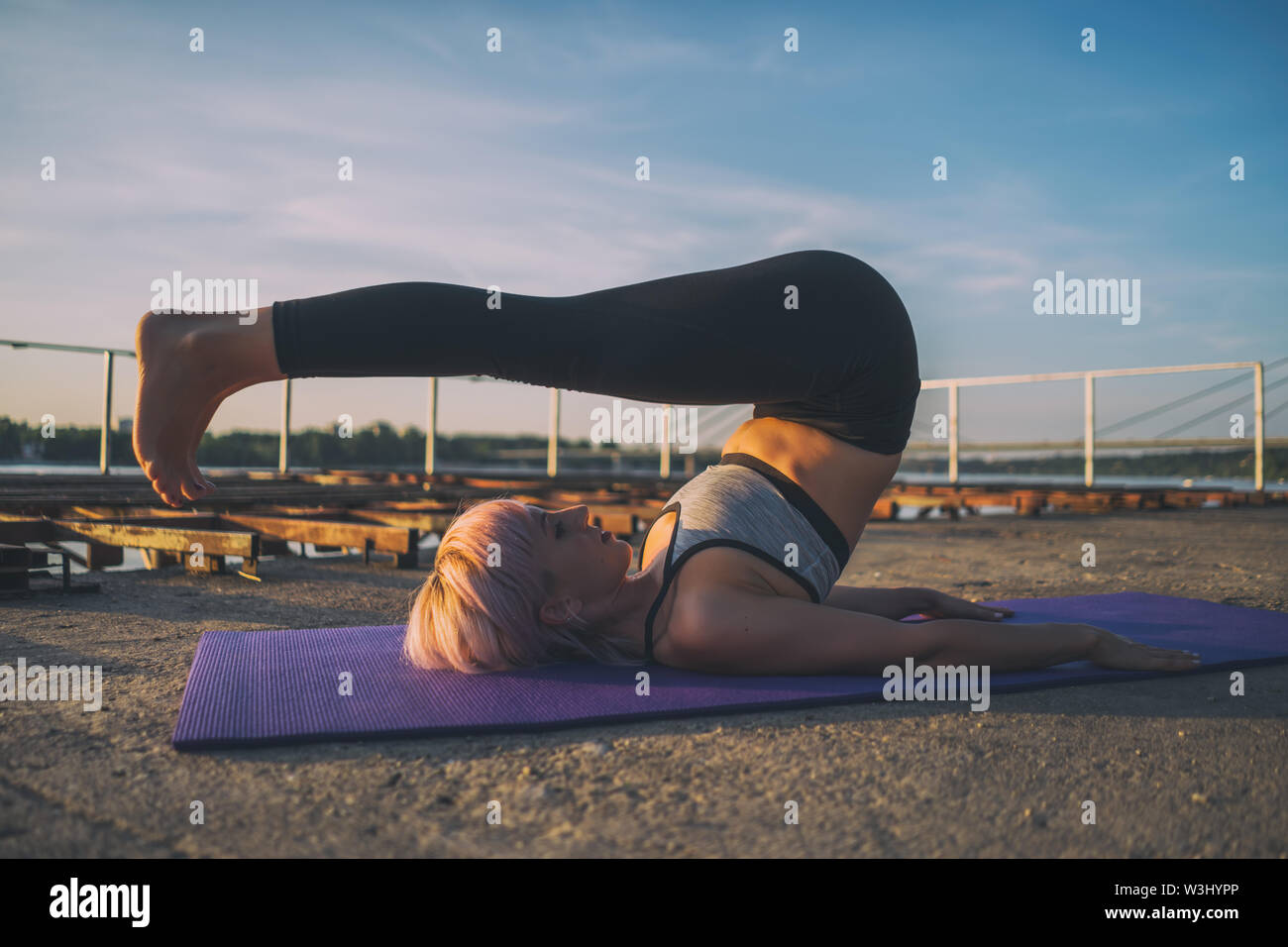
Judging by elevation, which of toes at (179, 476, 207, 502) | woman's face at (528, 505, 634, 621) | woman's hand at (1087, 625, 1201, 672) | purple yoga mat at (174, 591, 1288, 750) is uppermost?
toes at (179, 476, 207, 502)

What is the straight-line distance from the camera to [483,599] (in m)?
1.46

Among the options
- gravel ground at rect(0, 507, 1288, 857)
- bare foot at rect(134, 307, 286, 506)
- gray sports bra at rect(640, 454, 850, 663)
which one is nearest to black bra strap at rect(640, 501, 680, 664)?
gray sports bra at rect(640, 454, 850, 663)

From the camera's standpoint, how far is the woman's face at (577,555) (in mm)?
1519

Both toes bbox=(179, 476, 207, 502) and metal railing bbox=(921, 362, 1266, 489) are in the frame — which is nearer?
toes bbox=(179, 476, 207, 502)

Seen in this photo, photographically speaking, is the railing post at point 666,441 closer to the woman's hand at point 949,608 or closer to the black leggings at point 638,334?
the woman's hand at point 949,608

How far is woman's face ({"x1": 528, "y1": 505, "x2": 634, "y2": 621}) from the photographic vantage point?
1519 millimetres

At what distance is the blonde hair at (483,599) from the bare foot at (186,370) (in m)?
0.45

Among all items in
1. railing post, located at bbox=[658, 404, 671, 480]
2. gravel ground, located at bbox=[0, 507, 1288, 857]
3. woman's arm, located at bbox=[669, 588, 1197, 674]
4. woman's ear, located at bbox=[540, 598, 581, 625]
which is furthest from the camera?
railing post, located at bbox=[658, 404, 671, 480]

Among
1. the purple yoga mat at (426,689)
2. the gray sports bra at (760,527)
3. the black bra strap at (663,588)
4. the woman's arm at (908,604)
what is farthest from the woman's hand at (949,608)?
the black bra strap at (663,588)

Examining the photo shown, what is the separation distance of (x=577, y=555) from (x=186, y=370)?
2.33 feet

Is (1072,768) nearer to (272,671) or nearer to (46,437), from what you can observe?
(272,671)

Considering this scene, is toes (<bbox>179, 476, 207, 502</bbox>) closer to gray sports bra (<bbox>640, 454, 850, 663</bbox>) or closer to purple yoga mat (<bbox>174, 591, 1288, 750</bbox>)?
purple yoga mat (<bbox>174, 591, 1288, 750</bbox>)

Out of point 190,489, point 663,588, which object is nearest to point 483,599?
point 663,588
